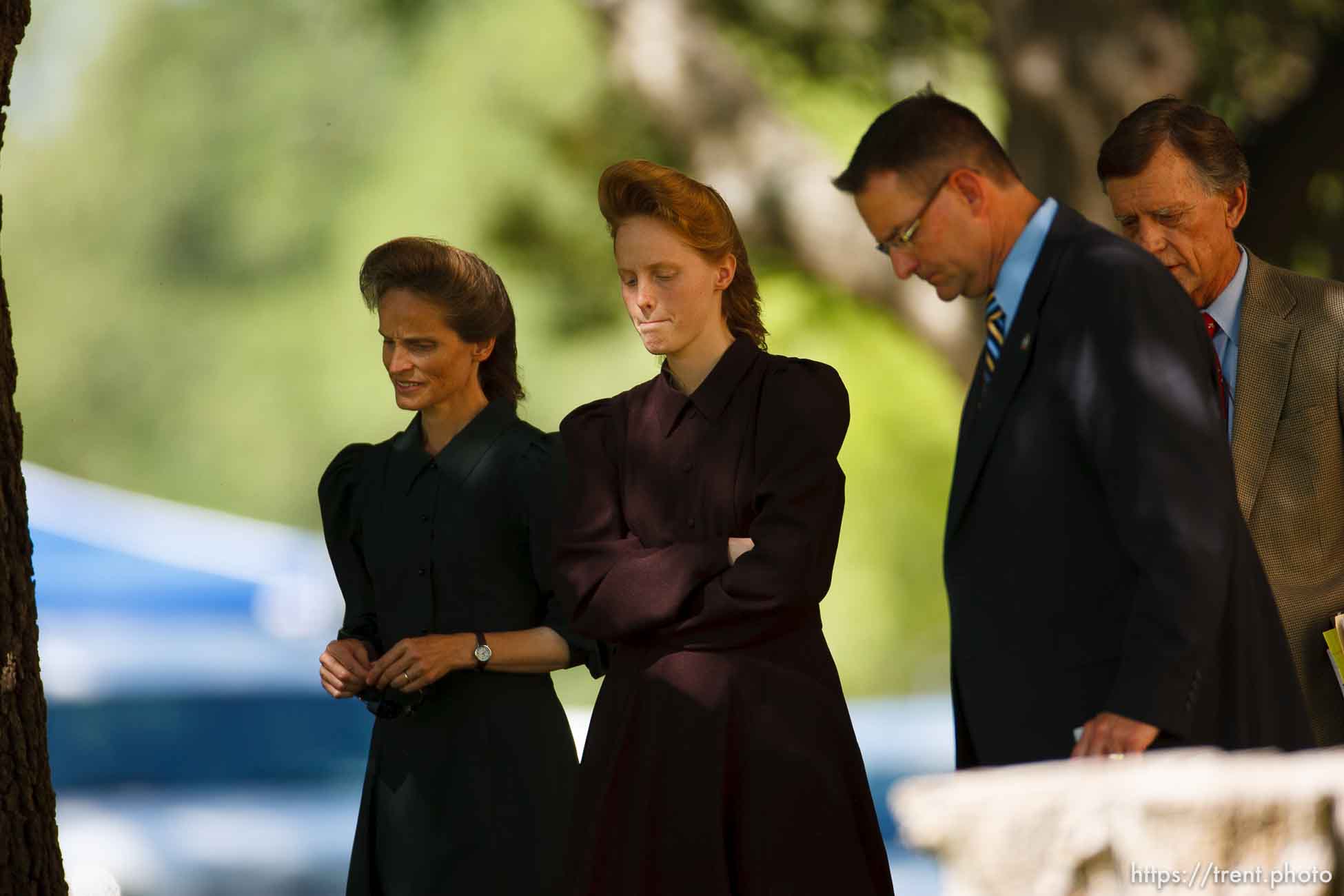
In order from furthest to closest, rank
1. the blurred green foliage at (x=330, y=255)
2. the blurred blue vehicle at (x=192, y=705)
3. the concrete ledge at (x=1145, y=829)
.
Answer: the blurred green foliage at (x=330, y=255) → the blurred blue vehicle at (x=192, y=705) → the concrete ledge at (x=1145, y=829)

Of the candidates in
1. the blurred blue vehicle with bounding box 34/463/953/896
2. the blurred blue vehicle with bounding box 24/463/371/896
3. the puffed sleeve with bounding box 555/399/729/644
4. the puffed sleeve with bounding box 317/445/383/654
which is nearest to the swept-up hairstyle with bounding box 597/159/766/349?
the puffed sleeve with bounding box 555/399/729/644

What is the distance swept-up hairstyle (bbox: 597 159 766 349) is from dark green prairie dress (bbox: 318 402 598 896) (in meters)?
0.54

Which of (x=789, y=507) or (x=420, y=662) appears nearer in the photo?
(x=789, y=507)

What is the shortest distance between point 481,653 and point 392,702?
0.21 metres

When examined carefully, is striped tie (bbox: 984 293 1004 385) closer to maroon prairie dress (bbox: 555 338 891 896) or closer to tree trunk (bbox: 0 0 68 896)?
maroon prairie dress (bbox: 555 338 891 896)

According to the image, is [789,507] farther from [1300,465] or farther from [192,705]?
[192,705]

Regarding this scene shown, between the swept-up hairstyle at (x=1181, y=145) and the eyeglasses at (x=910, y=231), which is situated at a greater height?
the swept-up hairstyle at (x=1181, y=145)

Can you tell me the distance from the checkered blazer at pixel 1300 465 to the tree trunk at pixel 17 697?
230cm

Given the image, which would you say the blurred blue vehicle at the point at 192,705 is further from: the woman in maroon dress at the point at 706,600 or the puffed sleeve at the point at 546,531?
the woman in maroon dress at the point at 706,600

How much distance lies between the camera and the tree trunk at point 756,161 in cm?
707

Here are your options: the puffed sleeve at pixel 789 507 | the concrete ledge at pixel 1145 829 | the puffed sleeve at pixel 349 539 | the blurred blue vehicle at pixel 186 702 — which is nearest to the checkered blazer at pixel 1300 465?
the puffed sleeve at pixel 789 507

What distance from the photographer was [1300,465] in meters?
3.27

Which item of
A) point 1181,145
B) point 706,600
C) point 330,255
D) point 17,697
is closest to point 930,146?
point 706,600

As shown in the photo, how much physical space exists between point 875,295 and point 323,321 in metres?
2.41
